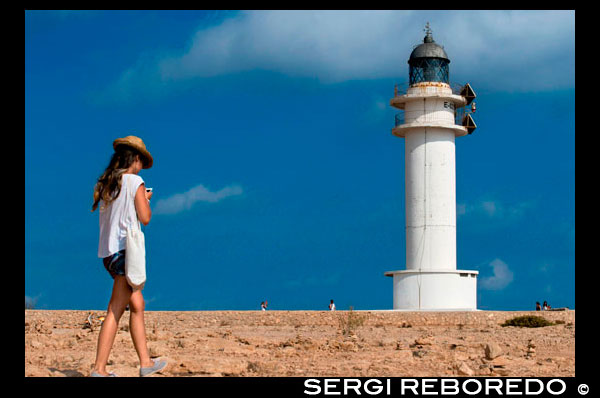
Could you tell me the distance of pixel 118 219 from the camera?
7.33 metres

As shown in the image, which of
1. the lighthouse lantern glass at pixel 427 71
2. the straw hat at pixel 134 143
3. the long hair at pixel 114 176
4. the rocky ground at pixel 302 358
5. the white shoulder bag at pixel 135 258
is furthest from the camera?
the lighthouse lantern glass at pixel 427 71

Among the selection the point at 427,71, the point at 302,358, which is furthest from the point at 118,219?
the point at 427,71

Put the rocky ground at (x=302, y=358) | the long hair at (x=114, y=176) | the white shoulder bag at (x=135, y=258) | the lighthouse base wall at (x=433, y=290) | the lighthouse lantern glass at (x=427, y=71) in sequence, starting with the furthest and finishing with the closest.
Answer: the lighthouse lantern glass at (x=427, y=71), the lighthouse base wall at (x=433, y=290), the rocky ground at (x=302, y=358), the long hair at (x=114, y=176), the white shoulder bag at (x=135, y=258)

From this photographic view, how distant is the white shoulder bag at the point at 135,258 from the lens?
286 inches

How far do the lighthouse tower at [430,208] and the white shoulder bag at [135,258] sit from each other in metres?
21.3

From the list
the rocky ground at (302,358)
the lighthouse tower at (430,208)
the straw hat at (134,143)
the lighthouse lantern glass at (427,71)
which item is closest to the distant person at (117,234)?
the straw hat at (134,143)

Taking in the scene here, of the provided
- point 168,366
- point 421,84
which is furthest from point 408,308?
point 168,366

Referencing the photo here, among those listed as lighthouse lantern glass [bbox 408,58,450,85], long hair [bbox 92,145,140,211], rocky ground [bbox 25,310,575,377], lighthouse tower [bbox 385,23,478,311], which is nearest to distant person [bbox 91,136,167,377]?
long hair [bbox 92,145,140,211]

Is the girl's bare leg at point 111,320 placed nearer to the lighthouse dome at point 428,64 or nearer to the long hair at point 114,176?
the long hair at point 114,176

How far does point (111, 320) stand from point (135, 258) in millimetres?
551
